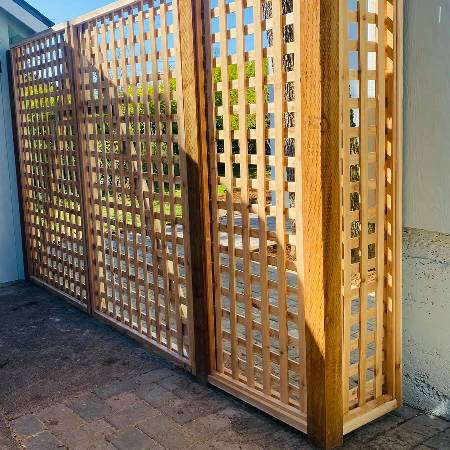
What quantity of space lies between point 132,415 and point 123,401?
20 cm

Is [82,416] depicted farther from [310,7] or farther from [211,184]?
[310,7]

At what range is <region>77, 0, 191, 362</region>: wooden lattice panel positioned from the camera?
12.0 ft

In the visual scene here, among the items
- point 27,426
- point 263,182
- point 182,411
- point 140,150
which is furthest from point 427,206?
point 27,426

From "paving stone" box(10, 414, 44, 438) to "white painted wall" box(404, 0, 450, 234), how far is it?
2258 mm

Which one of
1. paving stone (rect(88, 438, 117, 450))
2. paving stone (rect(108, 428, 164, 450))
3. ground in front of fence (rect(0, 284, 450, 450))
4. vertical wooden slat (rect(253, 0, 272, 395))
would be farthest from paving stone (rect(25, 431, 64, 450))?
vertical wooden slat (rect(253, 0, 272, 395))

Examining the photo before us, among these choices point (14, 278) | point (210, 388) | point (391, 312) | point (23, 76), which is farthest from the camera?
point (14, 278)

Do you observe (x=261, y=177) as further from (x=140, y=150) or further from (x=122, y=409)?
(x=122, y=409)

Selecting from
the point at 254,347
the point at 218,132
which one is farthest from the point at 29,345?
the point at 218,132

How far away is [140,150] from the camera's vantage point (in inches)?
159

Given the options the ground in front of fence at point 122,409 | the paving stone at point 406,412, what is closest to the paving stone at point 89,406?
the ground in front of fence at point 122,409

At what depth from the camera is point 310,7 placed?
2.50m

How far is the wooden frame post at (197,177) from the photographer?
3.27 m

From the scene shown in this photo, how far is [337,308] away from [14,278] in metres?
4.58

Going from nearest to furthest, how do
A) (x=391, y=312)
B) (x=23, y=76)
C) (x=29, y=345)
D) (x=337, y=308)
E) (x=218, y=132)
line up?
(x=337, y=308) → (x=391, y=312) → (x=218, y=132) → (x=29, y=345) → (x=23, y=76)
